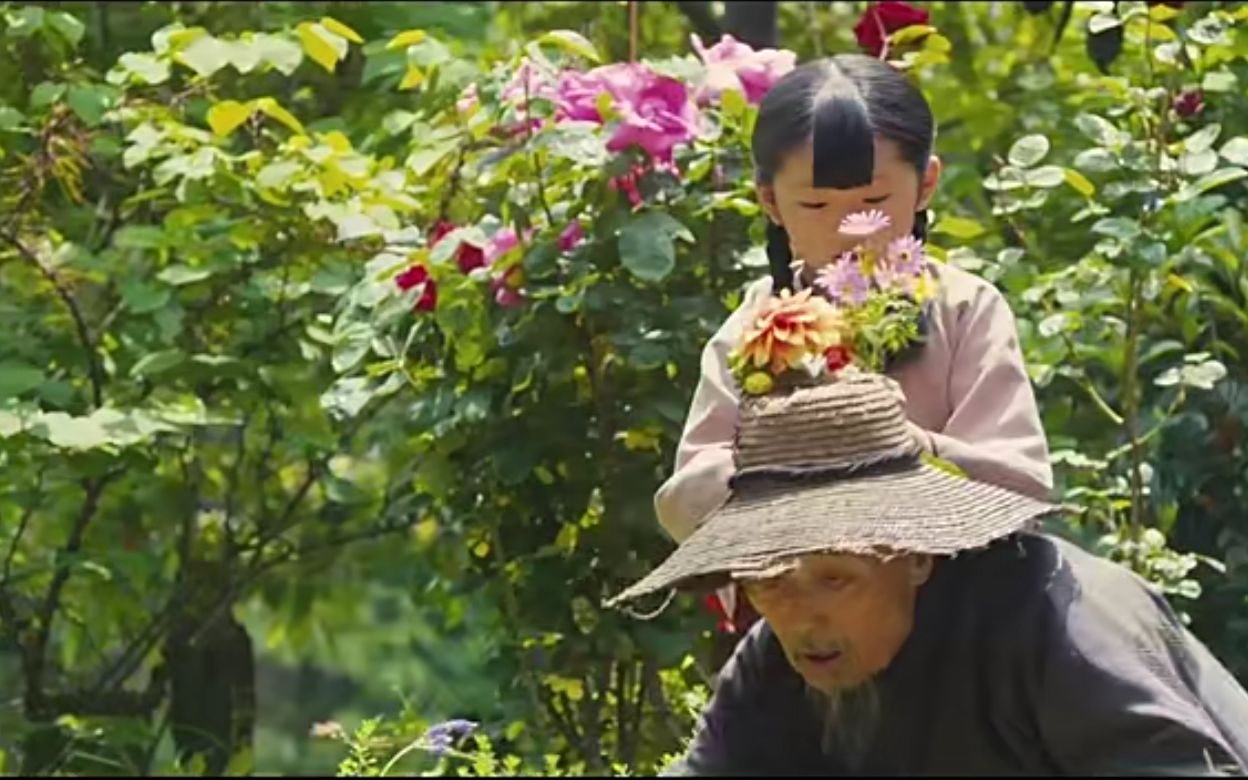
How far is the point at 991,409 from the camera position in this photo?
2.40m

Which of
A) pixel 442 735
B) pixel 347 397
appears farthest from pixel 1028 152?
pixel 442 735

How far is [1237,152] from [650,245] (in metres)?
0.79

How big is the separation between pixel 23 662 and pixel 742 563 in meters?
2.57

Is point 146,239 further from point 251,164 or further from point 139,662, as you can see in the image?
point 139,662

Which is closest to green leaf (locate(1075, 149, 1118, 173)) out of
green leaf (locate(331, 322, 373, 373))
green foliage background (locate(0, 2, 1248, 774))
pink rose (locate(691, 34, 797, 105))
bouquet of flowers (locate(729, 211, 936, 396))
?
green foliage background (locate(0, 2, 1248, 774))

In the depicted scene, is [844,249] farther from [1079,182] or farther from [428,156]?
[428,156]

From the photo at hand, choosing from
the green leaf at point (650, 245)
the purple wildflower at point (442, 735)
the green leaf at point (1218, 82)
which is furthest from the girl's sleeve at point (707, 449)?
the green leaf at point (1218, 82)

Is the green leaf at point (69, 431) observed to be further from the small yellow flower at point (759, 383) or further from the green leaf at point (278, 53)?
the small yellow flower at point (759, 383)

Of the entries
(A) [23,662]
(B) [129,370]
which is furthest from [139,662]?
(B) [129,370]

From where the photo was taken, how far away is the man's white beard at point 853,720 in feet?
6.84

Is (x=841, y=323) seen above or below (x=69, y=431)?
above

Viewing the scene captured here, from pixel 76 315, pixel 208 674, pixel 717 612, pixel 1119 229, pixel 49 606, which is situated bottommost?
pixel 208 674

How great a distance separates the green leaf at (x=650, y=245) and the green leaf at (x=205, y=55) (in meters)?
0.68

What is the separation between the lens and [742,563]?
199 centimetres
